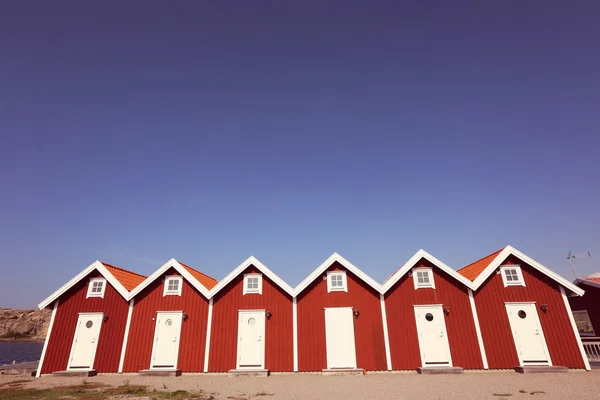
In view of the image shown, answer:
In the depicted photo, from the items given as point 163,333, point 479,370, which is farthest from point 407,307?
point 163,333

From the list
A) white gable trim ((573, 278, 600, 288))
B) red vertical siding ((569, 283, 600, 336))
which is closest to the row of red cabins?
white gable trim ((573, 278, 600, 288))

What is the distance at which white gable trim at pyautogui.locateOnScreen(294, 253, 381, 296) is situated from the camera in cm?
1792

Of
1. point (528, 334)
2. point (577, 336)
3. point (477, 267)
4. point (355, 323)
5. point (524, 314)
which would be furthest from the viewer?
point (477, 267)

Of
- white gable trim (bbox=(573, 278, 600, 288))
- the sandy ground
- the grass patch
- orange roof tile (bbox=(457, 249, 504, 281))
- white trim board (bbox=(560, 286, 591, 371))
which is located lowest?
the sandy ground

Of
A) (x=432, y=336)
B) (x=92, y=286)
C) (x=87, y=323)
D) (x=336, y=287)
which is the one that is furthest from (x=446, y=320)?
(x=92, y=286)

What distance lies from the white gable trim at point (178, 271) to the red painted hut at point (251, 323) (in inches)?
34.8

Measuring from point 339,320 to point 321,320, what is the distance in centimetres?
99

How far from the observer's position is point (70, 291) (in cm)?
1892

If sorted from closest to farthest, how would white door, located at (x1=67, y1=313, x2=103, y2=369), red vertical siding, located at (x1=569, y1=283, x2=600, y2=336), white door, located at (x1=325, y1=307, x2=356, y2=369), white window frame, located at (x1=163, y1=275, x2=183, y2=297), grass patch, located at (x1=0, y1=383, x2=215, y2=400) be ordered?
1. grass patch, located at (x1=0, y1=383, x2=215, y2=400)
2. white door, located at (x1=325, y1=307, x2=356, y2=369)
3. white door, located at (x1=67, y1=313, x2=103, y2=369)
4. white window frame, located at (x1=163, y1=275, x2=183, y2=297)
5. red vertical siding, located at (x1=569, y1=283, x2=600, y2=336)

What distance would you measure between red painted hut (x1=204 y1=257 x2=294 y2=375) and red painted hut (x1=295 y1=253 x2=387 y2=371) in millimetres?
892

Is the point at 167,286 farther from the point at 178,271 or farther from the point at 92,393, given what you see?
the point at 92,393

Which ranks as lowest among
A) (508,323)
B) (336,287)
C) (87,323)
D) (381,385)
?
(381,385)

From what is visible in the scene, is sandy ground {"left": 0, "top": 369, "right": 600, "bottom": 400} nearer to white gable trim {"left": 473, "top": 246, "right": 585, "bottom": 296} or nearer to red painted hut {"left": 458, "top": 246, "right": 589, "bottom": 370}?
red painted hut {"left": 458, "top": 246, "right": 589, "bottom": 370}

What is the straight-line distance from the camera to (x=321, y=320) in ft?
57.9
